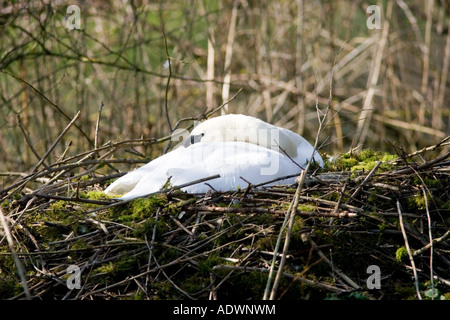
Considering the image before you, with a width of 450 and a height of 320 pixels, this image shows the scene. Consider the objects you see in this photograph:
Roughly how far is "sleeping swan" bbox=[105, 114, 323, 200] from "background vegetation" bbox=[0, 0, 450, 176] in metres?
3.03

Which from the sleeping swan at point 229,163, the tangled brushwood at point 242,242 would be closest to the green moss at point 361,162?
the sleeping swan at point 229,163

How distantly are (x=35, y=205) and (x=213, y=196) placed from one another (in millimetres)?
1253

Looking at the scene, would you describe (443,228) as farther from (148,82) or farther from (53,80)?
(148,82)

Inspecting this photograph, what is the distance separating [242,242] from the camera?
334 centimetres

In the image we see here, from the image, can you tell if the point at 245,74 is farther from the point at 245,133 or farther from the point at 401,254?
the point at 401,254

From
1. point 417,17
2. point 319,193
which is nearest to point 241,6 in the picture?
point 417,17

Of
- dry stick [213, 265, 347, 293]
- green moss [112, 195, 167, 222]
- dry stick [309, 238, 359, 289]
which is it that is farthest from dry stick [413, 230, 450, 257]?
green moss [112, 195, 167, 222]

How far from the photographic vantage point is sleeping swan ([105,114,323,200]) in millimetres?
3711

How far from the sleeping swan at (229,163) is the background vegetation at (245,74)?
303 centimetres

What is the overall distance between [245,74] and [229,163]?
4.90 m

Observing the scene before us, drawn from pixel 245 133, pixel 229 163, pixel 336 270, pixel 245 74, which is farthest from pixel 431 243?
pixel 245 74

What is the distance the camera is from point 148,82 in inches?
349

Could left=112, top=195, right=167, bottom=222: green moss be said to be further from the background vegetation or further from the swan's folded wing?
the background vegetation
